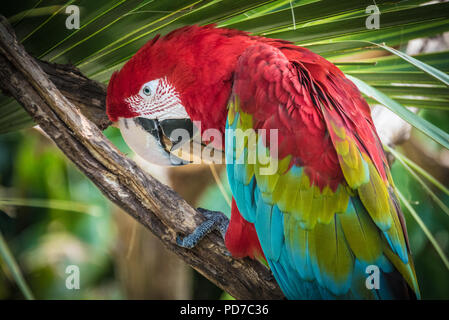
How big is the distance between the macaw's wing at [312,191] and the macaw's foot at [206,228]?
0.11 metres

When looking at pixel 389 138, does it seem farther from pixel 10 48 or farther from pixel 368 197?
pixel 10 48

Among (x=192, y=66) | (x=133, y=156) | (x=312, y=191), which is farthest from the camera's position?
(x=133, y=156)

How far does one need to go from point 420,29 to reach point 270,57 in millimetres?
431

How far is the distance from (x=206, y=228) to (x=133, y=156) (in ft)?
1.15

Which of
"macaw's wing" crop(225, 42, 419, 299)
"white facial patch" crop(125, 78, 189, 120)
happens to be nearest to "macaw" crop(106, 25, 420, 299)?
"macaw's wing" crop(225, 42, 419, 299)

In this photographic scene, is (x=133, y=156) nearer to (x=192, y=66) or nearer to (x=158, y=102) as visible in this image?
(x=158, y=102)

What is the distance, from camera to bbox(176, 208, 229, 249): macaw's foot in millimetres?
815

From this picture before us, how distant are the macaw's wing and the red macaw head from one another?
0.09 m

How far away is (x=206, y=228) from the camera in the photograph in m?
0.83

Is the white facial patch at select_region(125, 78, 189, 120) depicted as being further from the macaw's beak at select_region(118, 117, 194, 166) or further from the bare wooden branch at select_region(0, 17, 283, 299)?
the bare wooden branch at select_region(0, 17, 283, 299)

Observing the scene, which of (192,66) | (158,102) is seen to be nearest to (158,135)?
(158,102)
